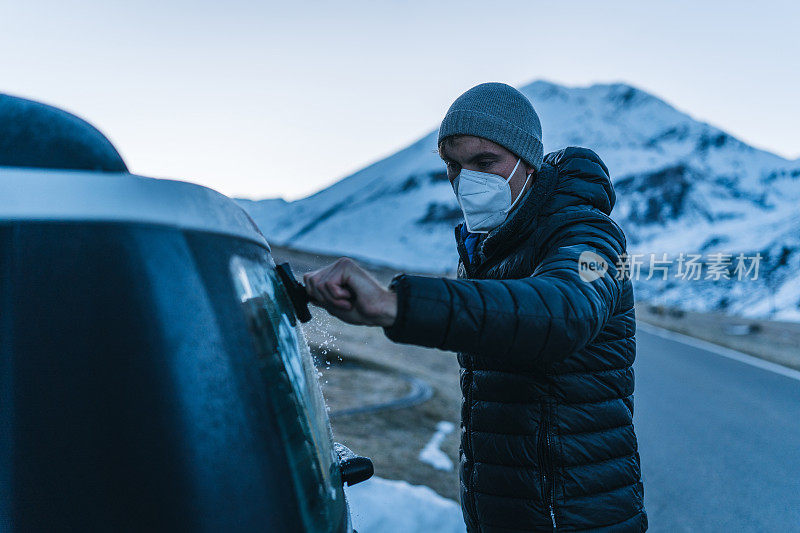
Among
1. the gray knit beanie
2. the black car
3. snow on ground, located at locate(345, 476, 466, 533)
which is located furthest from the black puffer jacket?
snow on ground, located at locate(345, 476, 466, 533)

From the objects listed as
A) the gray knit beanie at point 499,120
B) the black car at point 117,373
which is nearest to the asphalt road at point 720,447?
the gray knit beanie at point 499,120

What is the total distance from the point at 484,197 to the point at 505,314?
0.91m

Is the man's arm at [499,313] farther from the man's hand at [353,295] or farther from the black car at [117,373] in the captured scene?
the black car at [117,373]

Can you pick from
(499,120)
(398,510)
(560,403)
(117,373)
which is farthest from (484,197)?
(398,510)

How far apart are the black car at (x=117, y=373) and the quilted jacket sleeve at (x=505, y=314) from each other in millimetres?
378

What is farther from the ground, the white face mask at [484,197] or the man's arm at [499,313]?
the white face mask at [484,197]

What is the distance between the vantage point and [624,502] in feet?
6.57

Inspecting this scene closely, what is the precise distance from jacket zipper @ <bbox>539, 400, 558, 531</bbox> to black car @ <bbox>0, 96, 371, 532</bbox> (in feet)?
3.10

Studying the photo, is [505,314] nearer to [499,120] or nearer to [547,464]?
[547,464]

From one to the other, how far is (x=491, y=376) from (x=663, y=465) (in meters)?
5.32

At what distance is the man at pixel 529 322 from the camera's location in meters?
1.38

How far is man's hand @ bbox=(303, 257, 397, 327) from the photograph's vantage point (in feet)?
4.37

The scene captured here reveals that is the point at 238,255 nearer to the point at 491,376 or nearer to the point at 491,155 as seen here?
the point at 491,376

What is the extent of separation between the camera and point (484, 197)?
88.0 inches
